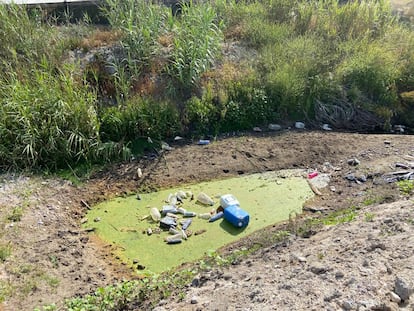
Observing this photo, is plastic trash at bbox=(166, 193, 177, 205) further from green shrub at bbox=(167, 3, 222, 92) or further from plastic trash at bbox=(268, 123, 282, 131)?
plastic trash at bbox=(268, 123, 282, 131)

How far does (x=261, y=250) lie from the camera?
3438 millimetres

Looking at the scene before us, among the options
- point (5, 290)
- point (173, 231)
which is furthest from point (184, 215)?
point (5, 290)

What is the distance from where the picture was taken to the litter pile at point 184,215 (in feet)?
13.2

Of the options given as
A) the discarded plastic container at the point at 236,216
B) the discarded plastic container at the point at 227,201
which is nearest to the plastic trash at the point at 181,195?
the discarded plastic container at the point at 227,201

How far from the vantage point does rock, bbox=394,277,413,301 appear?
8.16 ft

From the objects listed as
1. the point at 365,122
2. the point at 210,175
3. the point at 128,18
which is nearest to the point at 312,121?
the point at 365,122

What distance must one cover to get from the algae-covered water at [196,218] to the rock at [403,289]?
1680 mm

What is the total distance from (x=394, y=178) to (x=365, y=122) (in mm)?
1550

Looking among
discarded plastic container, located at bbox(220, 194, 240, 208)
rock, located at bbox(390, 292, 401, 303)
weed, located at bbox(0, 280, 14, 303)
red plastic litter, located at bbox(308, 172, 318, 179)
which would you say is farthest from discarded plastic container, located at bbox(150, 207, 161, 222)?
rock, located at bbox(390, 292, 401, 303)

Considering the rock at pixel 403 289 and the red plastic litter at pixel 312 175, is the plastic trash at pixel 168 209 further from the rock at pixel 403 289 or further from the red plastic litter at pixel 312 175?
the rock at pixel 403 289

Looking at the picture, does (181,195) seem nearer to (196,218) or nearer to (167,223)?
(196,218)

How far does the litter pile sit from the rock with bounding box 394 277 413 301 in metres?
1.70

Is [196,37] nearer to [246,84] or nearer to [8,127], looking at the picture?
[246,84]

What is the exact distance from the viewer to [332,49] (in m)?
6.27
